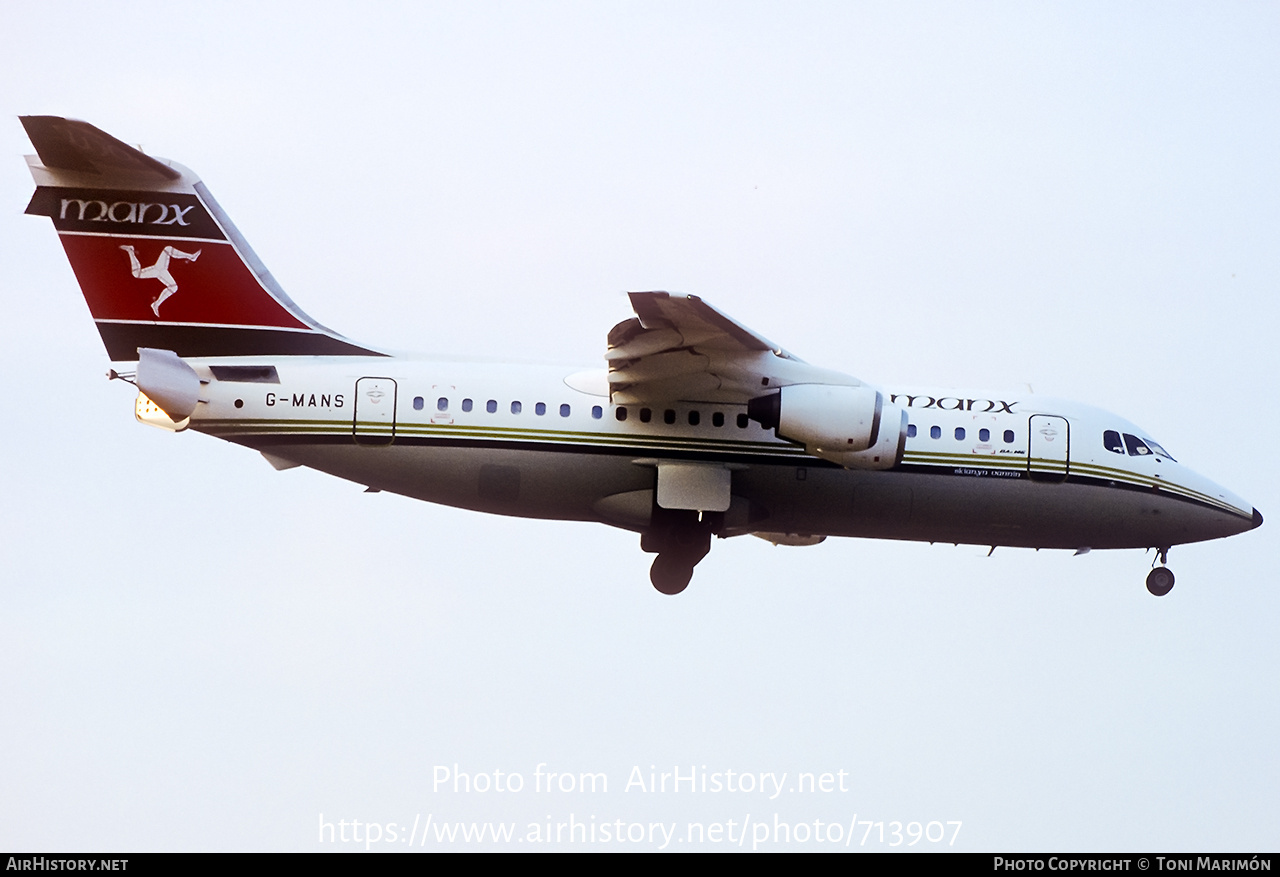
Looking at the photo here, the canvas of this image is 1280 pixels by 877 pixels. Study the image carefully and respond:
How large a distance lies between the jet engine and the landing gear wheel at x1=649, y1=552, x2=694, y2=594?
209 centimetres

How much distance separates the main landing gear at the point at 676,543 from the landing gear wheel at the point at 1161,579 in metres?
5.28

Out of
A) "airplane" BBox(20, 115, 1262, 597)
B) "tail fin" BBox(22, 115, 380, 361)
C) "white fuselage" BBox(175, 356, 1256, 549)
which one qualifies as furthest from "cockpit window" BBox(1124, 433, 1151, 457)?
"tail fin" BBox(22, 115, 380, 361)

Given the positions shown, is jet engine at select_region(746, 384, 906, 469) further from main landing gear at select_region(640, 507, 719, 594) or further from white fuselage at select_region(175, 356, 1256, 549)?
main landing gear at select_region(640, 507, 719, 594)

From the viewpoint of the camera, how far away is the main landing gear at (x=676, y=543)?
1836 cm

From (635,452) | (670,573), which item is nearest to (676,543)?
(670,573)

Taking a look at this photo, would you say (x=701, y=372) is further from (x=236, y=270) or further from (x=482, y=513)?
(x=236, y=270)

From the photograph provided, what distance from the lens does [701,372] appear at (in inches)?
701

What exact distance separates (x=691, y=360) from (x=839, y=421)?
1.62m

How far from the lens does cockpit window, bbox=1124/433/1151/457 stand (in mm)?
19562

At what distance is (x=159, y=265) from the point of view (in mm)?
18281

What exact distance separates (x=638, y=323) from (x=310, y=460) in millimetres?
3656

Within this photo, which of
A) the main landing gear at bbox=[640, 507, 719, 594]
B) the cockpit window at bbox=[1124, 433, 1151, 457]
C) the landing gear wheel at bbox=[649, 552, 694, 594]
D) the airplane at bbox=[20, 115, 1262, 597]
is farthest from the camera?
the cockpit window at bbox=[1124, 433, 1151, 457]

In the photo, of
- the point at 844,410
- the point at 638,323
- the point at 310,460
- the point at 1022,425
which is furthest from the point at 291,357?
the point at 1022,425

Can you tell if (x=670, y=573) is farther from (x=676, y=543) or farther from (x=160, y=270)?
(x=160, y=270)
